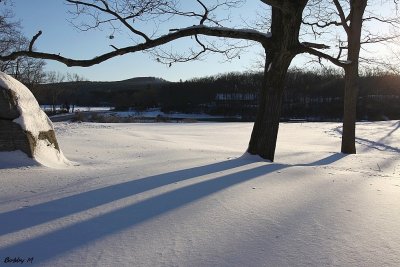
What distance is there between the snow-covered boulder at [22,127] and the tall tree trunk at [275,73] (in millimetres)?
3577

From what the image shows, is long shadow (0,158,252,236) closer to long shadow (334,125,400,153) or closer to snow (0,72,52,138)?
snow (0,72,52,138)

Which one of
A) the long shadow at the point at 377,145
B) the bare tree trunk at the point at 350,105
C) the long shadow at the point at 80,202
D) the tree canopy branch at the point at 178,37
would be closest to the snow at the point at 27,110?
the tree canopy branch at the point at 178,37

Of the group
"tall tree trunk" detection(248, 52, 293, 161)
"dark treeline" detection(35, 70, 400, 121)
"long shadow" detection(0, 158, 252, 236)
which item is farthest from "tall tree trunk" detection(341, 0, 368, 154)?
"dark treeline" detection(35, 70, 400, 121)

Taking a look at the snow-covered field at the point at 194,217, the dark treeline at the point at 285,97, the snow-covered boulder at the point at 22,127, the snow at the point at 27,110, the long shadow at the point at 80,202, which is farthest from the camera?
the dark treeline at the point at 285,97

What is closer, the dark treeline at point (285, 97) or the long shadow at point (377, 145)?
the long shadow at point (377, 145)

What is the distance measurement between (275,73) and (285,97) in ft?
238

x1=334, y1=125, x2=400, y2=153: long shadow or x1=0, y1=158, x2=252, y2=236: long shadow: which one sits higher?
x1=0, y1=158, x2=252, y2=236: long shadow

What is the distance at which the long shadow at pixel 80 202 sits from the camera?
3.32 m

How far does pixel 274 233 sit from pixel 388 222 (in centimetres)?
105

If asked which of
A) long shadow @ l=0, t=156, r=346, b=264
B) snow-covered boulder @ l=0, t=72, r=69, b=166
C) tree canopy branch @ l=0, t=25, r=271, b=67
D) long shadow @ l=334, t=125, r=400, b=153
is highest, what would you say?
tree canopy branch @ l=0, t=25, r=271, b=67

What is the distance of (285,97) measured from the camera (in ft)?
257

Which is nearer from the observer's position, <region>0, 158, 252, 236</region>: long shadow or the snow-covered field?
the snow-covered field

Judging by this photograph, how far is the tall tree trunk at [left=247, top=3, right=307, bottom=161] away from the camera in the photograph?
24.5ft

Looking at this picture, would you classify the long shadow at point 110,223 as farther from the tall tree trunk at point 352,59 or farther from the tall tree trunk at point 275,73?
the tall tree trunk at point 352,59
